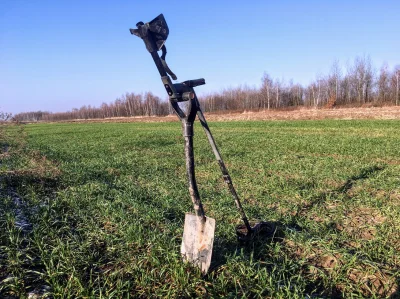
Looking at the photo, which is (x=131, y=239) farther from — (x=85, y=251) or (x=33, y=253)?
(x=33, y=253)

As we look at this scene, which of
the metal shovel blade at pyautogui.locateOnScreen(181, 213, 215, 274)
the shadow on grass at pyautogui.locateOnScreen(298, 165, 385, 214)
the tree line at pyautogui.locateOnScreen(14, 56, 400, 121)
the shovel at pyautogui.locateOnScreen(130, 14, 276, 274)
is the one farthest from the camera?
the tree line at pyautogui.locateOnScreen(14, 56, 400, 121)

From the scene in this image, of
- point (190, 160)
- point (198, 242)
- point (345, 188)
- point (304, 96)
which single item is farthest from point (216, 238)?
point (304, 96)

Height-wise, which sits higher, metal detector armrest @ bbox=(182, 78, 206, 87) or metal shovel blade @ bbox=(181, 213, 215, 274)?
metal detector armrest @ bbox=(182, 78, 206, 87)

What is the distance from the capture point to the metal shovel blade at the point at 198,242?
297cm

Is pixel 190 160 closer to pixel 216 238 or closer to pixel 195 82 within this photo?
pixel 195 82

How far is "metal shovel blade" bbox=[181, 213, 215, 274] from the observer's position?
9.74 ft

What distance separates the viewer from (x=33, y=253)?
3471 millimetres

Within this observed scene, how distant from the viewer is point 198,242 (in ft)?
10.1

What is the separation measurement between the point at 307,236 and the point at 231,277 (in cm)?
160

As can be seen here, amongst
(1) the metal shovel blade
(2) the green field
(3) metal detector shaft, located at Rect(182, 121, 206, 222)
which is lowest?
(2) the green field

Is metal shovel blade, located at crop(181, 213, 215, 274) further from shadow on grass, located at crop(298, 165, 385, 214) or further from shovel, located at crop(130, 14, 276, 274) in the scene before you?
shadow on grass, located at crop(298, 165, 385, 214)

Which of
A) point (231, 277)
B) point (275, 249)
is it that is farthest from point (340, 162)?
point (231, 277)

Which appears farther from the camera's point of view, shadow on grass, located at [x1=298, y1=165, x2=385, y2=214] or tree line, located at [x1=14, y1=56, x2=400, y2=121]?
tree line, located at [x1=14, y1=56, x2=400, y2=121]

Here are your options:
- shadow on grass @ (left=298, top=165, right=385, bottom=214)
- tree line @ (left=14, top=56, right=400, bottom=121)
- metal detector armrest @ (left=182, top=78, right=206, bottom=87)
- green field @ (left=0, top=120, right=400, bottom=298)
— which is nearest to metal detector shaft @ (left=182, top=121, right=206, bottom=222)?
metal detector armrest @ (left=182, top=78, right=206, bottom=87)
